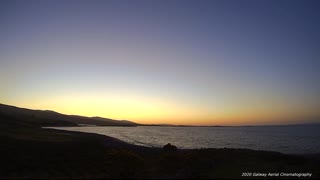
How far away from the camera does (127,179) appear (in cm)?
2239

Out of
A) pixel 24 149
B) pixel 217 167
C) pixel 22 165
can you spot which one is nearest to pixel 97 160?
pixel 22 165

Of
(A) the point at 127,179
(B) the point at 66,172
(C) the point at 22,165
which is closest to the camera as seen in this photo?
(A) the point at 127,179

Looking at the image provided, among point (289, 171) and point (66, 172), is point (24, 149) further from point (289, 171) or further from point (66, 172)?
point (289, 171)

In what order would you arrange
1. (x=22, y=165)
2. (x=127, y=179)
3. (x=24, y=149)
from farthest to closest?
(x=24, y=149) → (x=22, y=165) → (x=127, y=179)

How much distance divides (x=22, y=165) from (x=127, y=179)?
12337 mm

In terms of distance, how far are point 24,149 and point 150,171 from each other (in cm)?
1939

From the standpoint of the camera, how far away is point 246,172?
26.5 meters

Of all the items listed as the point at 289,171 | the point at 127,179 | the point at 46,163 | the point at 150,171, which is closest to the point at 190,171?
the point at 150,171

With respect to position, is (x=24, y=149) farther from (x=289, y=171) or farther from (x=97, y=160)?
(x=289, y=171)

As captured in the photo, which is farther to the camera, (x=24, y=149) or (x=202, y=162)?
(x=24, y=149)

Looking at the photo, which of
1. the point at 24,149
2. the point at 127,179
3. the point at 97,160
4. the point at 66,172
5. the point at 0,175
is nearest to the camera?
the point at 127,179

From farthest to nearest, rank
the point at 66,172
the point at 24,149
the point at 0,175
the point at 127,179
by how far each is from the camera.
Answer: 1. the point at 24,149
2. the point at 66,172
3. the point at 0,175
4. the point at 127,179

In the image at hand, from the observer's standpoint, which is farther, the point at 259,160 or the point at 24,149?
→ the point at 24,149

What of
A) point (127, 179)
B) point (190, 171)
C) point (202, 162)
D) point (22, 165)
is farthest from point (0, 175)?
point (202, 162)
